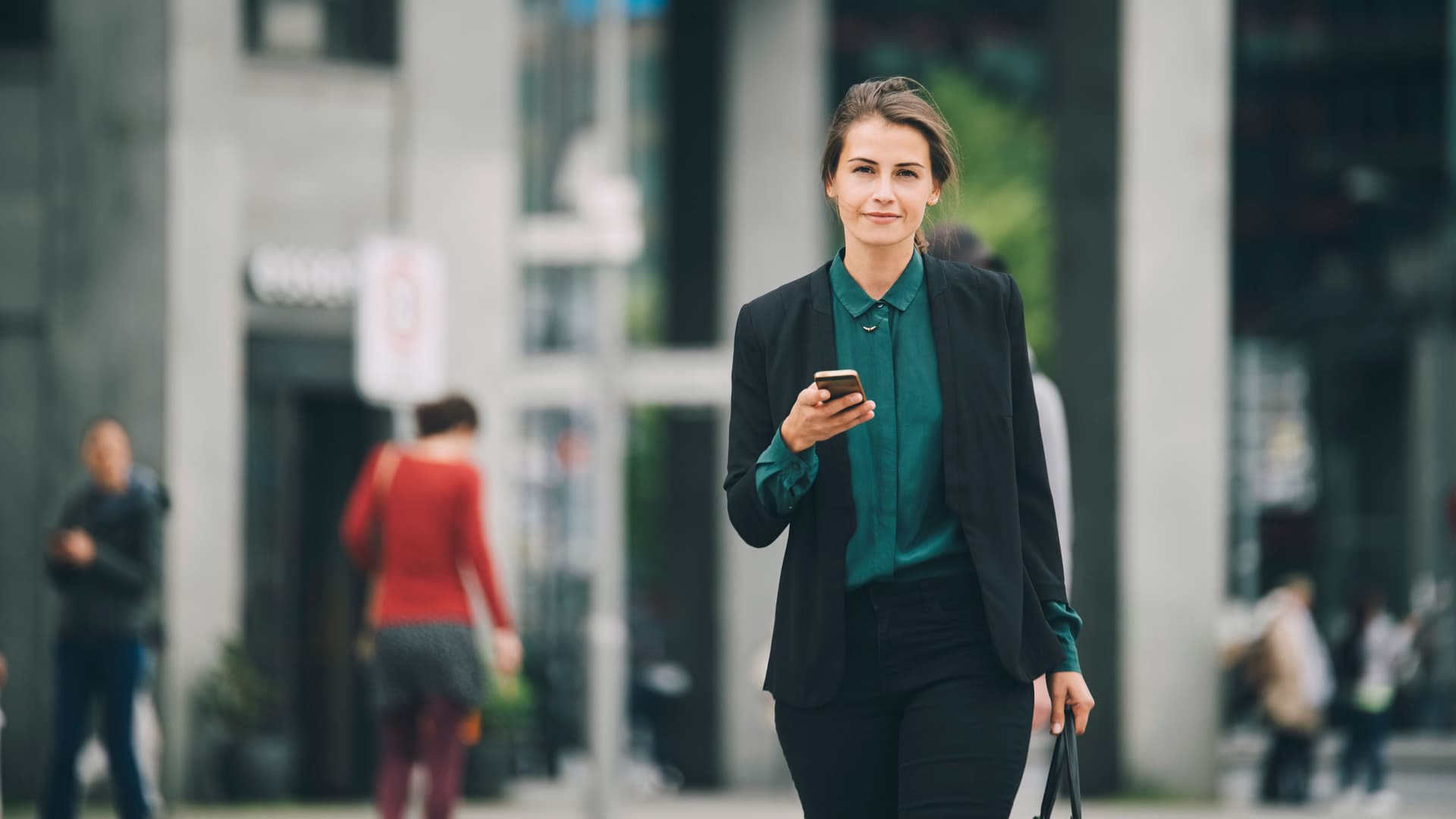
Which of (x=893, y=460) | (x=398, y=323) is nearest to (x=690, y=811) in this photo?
(x=398, y=323)

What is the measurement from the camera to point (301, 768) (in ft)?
50.6

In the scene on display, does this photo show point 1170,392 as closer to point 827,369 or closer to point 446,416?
point 446,416

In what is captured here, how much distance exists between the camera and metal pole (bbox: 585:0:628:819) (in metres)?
12.1

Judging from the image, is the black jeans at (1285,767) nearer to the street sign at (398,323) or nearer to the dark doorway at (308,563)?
the dark doorway at (308,563)

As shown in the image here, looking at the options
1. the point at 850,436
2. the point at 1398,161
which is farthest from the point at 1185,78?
the point at 1398,161

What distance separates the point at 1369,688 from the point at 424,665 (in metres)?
12.7

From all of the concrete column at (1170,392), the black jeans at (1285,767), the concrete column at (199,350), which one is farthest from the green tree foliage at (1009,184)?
the concrete column at (199,350)

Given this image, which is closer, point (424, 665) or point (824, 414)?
point (824, 414)

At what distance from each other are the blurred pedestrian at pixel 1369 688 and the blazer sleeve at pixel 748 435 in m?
15.9

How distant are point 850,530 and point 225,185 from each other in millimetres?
11355

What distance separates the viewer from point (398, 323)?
10.9m

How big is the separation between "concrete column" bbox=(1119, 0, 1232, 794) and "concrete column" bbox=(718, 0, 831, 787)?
11.3 feet

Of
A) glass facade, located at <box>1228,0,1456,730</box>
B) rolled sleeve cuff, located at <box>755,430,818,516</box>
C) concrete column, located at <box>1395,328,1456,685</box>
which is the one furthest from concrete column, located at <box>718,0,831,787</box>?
glass facade, located at <box>1228,0,1456,730</box>

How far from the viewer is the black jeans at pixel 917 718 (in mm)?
3721
